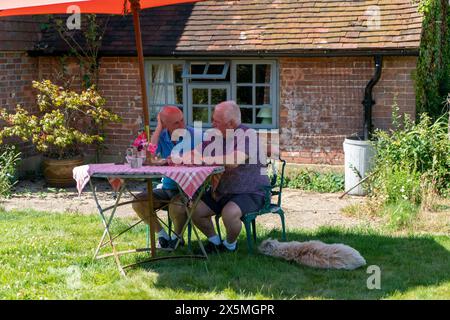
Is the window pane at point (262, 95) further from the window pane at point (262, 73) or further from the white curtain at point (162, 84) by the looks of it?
the white curtain at point (162, 84)

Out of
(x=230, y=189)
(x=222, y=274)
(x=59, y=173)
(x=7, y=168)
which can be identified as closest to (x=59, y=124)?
(x=59, y=173)

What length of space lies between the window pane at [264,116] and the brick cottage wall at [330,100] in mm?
246

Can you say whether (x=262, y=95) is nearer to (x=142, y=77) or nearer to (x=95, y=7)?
(x=95, y=7)

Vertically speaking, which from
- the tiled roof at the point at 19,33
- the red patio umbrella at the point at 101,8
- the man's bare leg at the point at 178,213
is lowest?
the man's bare leg at the point at 178,213

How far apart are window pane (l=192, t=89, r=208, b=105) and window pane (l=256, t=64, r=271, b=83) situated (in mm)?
892

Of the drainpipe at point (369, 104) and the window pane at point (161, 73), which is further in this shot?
the window pane at point (161, 73)

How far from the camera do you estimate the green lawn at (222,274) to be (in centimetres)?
583

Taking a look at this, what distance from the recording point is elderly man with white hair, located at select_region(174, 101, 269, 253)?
6844mm

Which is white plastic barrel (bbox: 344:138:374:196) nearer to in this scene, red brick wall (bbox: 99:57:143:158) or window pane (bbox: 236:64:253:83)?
window pane (bbox: 236:64:253:83)

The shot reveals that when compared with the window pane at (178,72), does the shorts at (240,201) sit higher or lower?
lower

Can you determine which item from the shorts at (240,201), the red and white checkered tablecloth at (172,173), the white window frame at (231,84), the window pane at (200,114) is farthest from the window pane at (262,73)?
the red and white checkered tablecloth at (172,173)

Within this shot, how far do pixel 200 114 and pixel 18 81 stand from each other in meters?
3.01

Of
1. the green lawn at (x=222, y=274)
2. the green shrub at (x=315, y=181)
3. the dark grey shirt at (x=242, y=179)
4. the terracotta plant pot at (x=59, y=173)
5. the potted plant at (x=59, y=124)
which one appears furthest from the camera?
the terracotta plant pot at (x=59, y=173)
